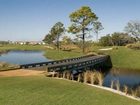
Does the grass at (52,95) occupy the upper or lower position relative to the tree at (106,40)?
lower

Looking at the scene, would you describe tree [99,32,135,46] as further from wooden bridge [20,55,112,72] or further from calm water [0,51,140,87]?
wooden bridge [20,55,112,72]

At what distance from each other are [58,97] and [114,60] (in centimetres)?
4490

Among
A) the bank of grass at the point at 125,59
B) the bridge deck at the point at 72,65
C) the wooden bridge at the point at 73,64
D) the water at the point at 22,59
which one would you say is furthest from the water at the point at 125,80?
the water at the point at 22,59

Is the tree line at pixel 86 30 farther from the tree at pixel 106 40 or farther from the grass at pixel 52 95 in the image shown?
the grass at pixel 52 95

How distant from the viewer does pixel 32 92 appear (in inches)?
649

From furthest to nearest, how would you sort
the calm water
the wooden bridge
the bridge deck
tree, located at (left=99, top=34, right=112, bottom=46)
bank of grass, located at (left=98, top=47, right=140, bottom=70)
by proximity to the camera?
1. tree, located at (left=99, top=34, right=112, bottom=46)
2. bank of grass, located at (left=98, top=47, right=140, bottom=70)
3. the calm water
4. the wooden bridge
5. the bridge deck

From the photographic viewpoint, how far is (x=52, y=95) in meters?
16.0

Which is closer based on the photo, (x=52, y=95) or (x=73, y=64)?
(x=52, y=95)

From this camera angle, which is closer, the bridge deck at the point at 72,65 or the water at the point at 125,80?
the water at the point at 125,80

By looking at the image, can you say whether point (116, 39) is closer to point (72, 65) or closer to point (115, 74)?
point (115, 74)

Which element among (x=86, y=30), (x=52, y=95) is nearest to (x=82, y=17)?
(x=86, y=30)

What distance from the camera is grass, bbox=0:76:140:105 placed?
14461 millimetres

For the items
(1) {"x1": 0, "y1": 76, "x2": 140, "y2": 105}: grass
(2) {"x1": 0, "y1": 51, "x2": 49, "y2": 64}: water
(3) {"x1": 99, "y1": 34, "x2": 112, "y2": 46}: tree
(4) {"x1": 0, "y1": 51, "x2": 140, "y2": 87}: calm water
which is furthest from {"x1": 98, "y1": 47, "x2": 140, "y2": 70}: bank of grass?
(3) {"x1": 99, "y1": 34, "x2": 112, "y2": 46}: tree

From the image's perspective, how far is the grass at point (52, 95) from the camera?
1446 cm
